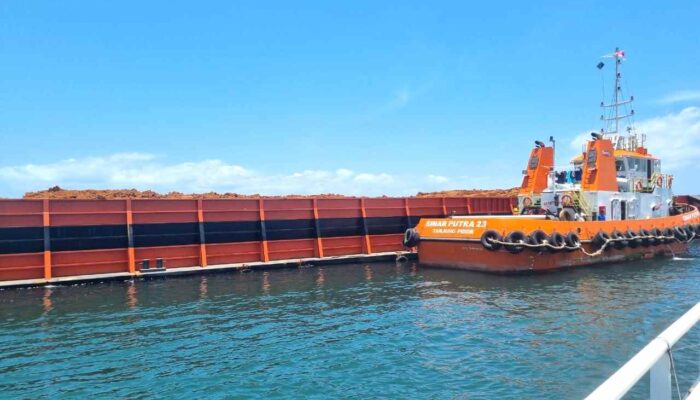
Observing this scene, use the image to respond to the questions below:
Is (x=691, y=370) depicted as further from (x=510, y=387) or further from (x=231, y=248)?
(x=231, y=248)

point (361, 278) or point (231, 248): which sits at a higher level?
point (231, 248)

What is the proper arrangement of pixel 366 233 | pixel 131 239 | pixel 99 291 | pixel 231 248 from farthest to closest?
pixel 366 233, pixel 231 248, pixel 131 239, pixel 99 291

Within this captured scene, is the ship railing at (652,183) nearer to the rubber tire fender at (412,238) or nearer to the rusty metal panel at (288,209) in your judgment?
the rubber tire fender at (412,238)

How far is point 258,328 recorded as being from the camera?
35.1 ft

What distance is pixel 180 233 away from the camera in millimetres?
19406

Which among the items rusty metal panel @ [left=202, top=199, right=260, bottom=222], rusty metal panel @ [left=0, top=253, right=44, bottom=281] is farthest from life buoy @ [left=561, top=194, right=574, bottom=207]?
rusty metal panel @ [left=0, top=253, right=44, bottom=281]

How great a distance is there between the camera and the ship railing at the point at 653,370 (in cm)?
194

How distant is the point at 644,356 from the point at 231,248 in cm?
1930

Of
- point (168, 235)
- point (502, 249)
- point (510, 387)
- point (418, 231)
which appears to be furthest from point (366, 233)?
point (510, 387)

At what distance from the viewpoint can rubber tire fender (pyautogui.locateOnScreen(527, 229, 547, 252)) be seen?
17.2 metres

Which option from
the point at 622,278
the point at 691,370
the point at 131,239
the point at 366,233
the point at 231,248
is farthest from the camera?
the point at 366,233

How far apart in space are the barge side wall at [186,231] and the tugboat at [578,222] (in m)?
3.17

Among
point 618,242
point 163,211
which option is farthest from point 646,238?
point 163,211

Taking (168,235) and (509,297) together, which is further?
(168,235)
